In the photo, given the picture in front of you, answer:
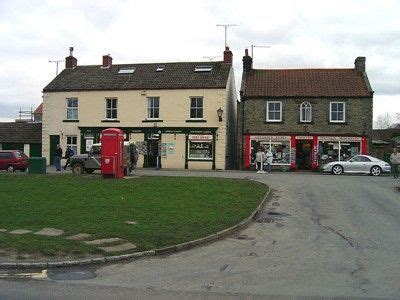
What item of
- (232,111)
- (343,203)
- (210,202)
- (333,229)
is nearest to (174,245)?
(333,229)

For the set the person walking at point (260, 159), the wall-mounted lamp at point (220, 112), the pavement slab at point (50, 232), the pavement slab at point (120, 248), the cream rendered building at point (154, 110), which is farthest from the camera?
the cream rendered building at point (154, 110)

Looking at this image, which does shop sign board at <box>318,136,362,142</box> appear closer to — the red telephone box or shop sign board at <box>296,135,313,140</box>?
shop sign board at <box>296,135,313,140</box>

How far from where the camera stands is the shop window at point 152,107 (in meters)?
38.9

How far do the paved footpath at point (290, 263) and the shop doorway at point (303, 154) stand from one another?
21.4 meters

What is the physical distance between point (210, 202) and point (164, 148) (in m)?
22.4

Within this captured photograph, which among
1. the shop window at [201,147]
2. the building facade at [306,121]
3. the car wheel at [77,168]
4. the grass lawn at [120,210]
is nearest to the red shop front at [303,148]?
the building facade at [306,121]

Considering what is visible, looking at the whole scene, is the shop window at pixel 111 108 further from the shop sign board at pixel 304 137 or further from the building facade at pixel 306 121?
the shop sign board at pixel 304 137

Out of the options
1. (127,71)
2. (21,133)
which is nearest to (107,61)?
(127,71)

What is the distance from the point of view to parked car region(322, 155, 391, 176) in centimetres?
3222

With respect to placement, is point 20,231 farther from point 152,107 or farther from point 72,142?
point 72,142

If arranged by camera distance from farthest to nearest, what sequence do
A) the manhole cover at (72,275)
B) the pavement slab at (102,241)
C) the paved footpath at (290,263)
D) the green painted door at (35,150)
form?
the green painted door at (35,150) → the pavement slab at (102,241) → the manhole cover at (72,275) → the paved footpath at (290,263)

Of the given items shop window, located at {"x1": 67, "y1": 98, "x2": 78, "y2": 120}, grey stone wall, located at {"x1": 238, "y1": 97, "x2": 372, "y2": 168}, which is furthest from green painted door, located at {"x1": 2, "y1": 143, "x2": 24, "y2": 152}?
grey stone wall, located at {"x1": 238, "y1": 97, "x2": 372, "y2": 168}

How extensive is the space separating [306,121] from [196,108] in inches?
325

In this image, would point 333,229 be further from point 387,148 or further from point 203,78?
point 387,148
